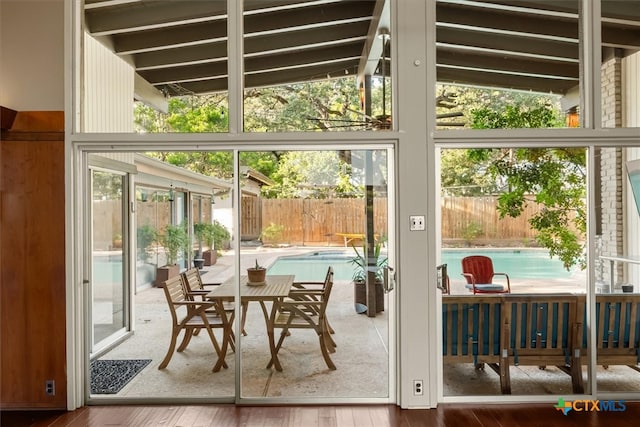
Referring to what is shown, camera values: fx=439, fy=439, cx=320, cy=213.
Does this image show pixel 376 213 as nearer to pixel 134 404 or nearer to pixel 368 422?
pixel 368 422

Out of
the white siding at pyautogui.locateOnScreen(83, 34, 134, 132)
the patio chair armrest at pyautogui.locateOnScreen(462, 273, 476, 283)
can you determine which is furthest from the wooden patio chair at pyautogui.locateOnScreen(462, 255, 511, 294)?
the white siding at pyautogui.locateOnScreen(83, 34, 134, 132)

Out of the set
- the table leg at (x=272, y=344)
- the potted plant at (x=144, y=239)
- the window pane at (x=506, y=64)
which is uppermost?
the window pane at (x=506, y=64)

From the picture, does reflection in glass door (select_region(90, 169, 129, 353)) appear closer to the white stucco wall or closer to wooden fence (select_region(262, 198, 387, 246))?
the white stucco wall

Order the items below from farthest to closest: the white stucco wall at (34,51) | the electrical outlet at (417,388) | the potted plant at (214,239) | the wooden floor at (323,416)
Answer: the potted plant at (214,239) < the white stucco wall at (34,51) < the electrical outlet at (417,388) < the wooden floor at (323,416)

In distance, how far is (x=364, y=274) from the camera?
3.76 metres

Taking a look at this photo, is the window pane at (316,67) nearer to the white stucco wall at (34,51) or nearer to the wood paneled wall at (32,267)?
the white stucco wall at (34,51)

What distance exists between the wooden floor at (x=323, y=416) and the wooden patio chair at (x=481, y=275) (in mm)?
942

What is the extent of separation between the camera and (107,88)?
3.79 meters

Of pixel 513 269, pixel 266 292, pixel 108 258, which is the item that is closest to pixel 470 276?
pixel 513 269

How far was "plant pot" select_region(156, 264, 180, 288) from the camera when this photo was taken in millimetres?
3977

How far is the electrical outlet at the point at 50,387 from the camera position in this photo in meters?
3.59

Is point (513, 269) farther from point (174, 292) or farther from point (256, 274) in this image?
point (174, 292)

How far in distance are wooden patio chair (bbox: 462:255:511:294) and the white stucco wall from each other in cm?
367

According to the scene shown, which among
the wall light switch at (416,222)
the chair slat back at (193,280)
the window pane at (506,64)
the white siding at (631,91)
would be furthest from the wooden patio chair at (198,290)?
the white siding at (631,91)
